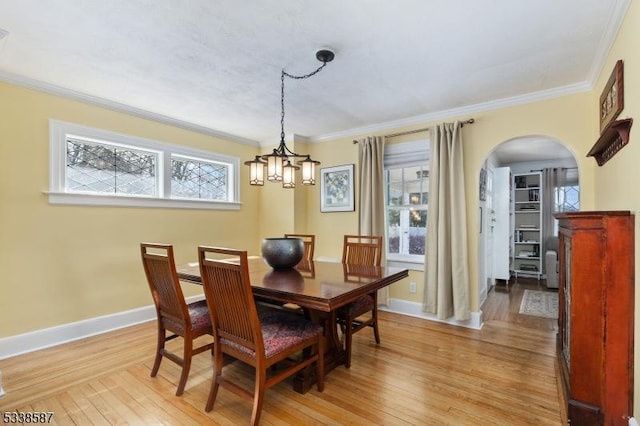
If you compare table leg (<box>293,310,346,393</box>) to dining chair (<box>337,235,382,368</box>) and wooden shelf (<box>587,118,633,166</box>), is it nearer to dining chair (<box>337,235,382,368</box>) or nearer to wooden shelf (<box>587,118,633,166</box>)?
dining chair (<box>337,235,382,368</box>)

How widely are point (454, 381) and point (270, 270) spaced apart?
1633 mm

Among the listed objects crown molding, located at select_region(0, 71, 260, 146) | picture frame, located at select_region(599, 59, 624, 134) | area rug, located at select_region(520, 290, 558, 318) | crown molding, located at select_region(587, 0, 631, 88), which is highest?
crown molding, located at select_region(587, 0, 631, 88)

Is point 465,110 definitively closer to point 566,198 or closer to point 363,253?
point 363,253

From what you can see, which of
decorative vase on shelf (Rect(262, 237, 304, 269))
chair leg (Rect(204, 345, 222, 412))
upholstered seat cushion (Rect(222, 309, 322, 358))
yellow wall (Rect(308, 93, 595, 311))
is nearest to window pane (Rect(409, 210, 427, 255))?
yellow wall (Rect(308, 93, 595, 311))

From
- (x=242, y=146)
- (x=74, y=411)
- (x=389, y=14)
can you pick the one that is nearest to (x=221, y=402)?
(x=74, y=411)

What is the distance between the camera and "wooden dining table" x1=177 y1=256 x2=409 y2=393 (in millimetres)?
1860

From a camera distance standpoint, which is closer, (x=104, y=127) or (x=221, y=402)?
(x=221, y=402)

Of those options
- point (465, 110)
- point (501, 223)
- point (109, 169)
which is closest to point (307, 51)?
point (465, 110)

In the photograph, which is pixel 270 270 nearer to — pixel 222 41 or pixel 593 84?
pixel 222 41

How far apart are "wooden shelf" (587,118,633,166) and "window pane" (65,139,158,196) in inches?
163

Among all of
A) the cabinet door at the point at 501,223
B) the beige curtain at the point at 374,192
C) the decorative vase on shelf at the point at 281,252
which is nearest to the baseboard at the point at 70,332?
the decorative vase on shelf at the point at 281,252

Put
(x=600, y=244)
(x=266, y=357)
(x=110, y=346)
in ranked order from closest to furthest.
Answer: (x=600, y=244)
(x=266, y=357)
(x=110, y=346)

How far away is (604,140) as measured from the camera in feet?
6.62

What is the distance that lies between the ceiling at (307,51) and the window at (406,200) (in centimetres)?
61
